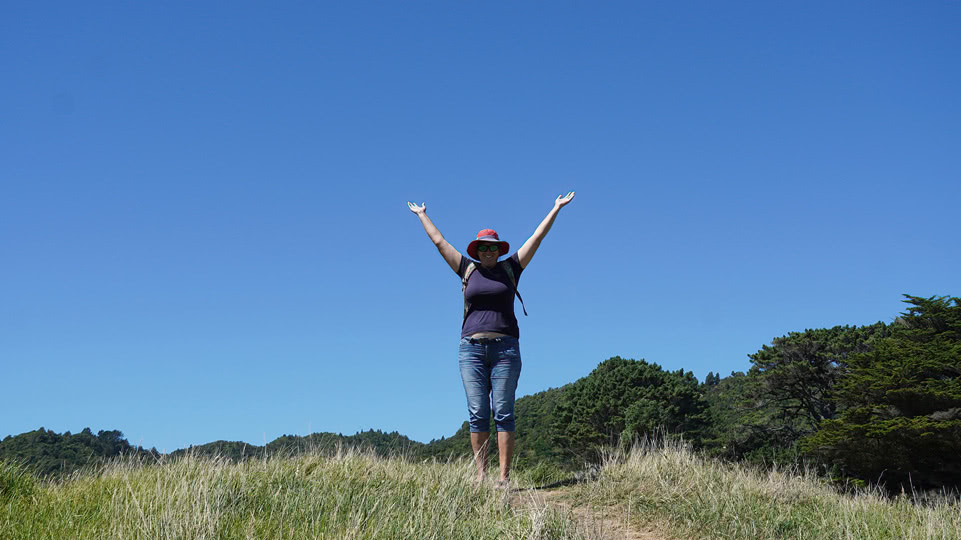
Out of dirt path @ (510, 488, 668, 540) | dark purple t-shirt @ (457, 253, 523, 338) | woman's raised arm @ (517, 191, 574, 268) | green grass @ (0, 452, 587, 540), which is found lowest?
dirt path @ (510, 488, 668, 540)

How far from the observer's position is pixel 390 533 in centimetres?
326

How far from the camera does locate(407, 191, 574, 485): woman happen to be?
572 centimetres

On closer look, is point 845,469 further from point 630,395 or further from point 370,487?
point 370,487

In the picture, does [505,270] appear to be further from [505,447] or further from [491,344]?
[505,447]

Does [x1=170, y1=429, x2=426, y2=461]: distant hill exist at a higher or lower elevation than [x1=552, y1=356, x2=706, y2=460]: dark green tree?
lower

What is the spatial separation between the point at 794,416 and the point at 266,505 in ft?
96.7

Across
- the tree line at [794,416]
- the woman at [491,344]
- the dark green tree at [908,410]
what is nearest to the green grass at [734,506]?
the tree line at [794,416]

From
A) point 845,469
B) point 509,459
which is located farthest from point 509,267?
point 845,469

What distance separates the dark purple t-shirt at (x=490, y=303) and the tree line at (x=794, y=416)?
1.50 metres

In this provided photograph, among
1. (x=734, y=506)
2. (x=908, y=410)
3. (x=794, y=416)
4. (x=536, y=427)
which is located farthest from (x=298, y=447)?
(x=536, y=427)

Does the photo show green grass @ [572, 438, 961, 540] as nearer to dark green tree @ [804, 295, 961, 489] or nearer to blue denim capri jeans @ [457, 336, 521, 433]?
blue denim capri jeans @ [457, 336, 521, 433]

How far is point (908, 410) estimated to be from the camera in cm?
1797

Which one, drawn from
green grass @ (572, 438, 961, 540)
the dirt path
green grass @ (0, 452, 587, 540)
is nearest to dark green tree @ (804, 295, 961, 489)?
green grass @ (572, 438, 961, 540)

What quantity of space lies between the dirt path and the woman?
23.0 inches
